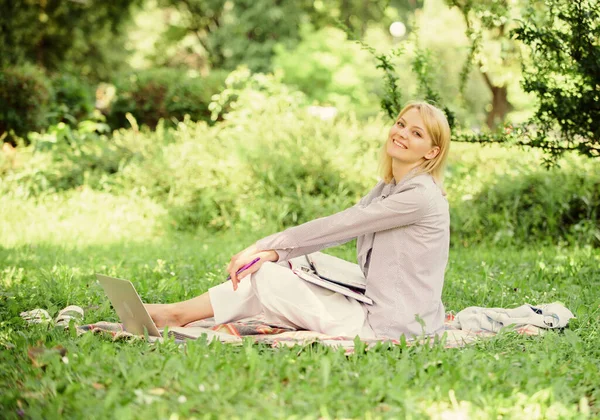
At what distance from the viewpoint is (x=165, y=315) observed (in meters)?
4.14

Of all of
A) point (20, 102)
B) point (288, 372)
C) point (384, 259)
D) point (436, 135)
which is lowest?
point (20, 102)

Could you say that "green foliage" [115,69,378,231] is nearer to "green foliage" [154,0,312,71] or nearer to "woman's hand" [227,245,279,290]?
"woman's hand" [227,245,279,290]

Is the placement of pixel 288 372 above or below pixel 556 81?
below

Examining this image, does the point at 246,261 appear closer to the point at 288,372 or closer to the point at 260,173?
the point at 288,372

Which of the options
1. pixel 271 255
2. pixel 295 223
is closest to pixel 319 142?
pixel 295 223

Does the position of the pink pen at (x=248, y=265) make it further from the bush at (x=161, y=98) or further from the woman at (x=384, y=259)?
the bush at (x=161, y=98)

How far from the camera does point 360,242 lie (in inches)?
162

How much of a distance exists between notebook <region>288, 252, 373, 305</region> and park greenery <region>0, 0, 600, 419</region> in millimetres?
390

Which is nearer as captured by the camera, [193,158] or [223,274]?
[223,274]

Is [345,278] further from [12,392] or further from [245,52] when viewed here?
[245,52]

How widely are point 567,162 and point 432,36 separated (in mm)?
14982

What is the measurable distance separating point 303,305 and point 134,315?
87cm

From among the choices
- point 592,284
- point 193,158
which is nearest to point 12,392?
point 592,284

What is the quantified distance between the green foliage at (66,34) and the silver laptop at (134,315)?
16.4 m
